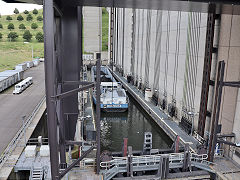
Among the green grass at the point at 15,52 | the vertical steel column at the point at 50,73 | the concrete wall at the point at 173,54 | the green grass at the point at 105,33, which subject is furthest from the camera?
the green grass at the point at 105,33

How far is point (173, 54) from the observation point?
20.6 m

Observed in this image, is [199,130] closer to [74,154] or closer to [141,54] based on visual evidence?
[74,154]

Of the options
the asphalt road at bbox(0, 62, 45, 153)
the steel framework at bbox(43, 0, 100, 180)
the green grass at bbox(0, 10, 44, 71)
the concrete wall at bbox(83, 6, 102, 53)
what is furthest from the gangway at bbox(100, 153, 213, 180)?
the concrete wall at bbox(83, 6, 102, 53)

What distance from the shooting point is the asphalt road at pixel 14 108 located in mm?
14328

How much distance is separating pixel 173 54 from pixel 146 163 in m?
11.9

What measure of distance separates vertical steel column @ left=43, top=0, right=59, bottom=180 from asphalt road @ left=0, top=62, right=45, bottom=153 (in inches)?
269

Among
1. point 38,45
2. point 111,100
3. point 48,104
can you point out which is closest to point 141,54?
point 111,100

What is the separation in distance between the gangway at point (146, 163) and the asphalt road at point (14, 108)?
5.83 m

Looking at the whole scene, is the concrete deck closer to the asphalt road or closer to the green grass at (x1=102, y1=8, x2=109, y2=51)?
the asphalt road

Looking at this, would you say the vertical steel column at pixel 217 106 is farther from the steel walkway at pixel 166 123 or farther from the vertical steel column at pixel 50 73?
the vertical steel column at pixel 50 73

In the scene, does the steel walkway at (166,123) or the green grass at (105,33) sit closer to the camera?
the steel walkway at (166,123)

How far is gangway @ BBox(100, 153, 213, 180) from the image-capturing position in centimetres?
1101

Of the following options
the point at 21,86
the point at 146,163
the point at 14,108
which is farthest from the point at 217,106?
the point at 21,86

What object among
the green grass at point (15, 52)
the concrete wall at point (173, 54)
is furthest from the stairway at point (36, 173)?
the green grass at point (15, 52)
